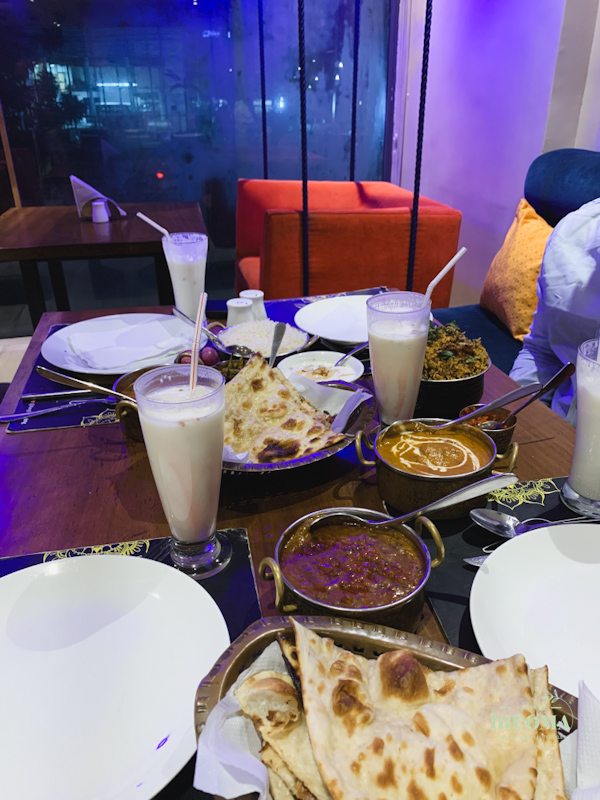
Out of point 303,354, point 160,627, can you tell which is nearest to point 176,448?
point 160,627

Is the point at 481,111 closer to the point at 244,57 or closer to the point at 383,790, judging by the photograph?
the point at 244,57

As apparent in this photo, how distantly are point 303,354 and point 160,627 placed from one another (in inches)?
36.1

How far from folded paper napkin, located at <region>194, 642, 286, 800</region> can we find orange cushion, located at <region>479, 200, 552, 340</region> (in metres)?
2.66

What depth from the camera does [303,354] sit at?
151 cm

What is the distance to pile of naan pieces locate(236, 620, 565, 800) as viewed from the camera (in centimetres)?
44

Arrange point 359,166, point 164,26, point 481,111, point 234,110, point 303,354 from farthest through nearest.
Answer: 1. point 359,166
2. point 234,110
3. point 164,26
4. point 481,111
5. point 303,354

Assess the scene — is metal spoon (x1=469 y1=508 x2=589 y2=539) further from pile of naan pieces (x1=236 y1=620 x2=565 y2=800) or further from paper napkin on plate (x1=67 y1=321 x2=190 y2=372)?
paper napkin on plate (x1=67 y1=321 x2=190 y2=372)

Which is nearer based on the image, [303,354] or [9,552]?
[9,552]

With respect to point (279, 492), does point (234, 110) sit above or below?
above

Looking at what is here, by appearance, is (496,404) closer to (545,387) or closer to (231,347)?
(545,387)

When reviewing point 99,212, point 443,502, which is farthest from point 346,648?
point 99,212

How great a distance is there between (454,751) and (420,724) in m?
0.03

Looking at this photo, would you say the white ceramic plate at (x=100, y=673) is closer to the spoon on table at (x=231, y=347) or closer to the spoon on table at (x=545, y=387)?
the spoon on table at (x=545, y=387)

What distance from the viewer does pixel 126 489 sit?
41.5 inches
